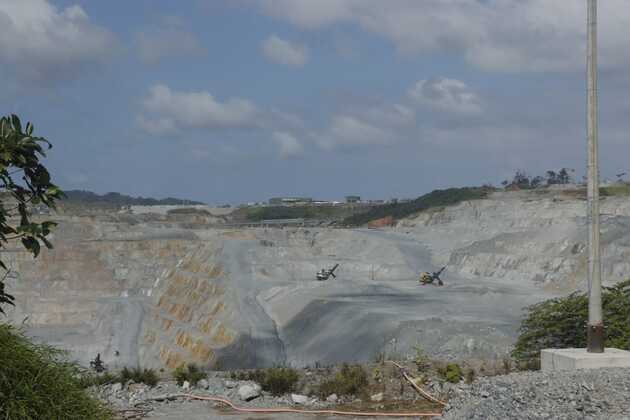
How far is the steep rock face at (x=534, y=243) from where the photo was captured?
50250 millimetres

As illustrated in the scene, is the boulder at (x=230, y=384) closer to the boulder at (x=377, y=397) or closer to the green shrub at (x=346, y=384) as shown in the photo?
the green shrub at (x=346, y=384)

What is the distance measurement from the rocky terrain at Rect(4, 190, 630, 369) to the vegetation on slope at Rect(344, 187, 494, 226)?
21.8 m

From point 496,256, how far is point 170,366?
27.4 metres

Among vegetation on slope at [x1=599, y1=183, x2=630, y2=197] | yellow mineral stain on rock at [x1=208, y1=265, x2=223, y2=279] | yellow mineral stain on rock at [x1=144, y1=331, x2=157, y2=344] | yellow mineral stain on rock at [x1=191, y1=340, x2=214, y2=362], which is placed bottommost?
yellow mineral stain on rock at [x1=144, y1=331, x2=157, y2=344]

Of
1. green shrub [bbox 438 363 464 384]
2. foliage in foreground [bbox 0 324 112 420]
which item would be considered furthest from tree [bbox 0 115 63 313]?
green shrub [bbox 438 363 464 384]

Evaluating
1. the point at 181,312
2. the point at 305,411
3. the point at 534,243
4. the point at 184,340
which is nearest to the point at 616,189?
the point at 534,243

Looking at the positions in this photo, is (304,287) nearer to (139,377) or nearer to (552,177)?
(139,377)

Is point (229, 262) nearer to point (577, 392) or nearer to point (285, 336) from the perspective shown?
point (285, 336)

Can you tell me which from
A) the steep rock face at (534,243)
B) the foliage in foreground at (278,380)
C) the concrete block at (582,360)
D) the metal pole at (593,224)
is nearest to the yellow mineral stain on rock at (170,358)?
the steep rock face at (534,243)

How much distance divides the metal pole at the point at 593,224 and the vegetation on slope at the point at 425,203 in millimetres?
112919

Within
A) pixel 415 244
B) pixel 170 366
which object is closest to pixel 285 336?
pixel 170 366

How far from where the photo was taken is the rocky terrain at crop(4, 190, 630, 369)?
3522cm

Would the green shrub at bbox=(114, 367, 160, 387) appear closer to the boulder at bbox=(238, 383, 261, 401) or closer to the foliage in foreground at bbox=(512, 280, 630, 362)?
the boulder at bbox=(238, 383, 261, 401)

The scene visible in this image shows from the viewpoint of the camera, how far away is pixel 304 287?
49969 mm
